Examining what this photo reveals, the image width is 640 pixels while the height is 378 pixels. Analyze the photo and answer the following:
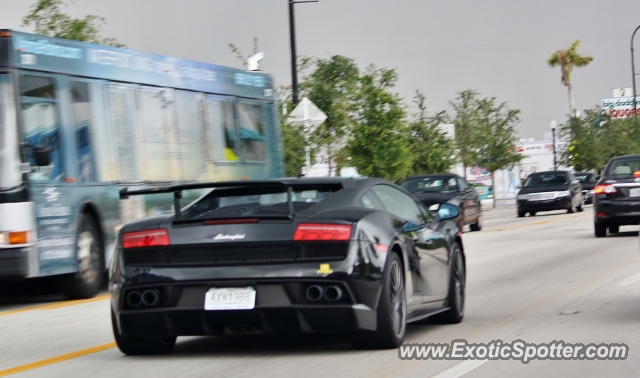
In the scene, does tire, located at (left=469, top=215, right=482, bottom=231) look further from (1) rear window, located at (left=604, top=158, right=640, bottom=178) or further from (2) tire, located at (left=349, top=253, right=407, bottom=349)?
(2) tire, located at (left=349, top=253, right=407, bottom=349)

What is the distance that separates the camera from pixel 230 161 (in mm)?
16750

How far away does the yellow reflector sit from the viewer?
1162 cm

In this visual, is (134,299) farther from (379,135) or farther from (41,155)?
(379,135)

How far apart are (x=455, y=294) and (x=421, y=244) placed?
3.34 ft

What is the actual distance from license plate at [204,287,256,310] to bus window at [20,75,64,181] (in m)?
5.61

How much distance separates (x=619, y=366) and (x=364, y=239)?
185 cm

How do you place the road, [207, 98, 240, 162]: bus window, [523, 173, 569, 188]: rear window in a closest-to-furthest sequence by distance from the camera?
the road → [207, 98, 240, 162]: bus window → [523, 173, 569, 188]: rear window

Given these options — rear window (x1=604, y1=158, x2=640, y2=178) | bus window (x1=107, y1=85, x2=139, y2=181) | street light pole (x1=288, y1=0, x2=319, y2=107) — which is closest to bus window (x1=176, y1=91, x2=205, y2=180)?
bus window (x1=107, y1=85, x2=139, y2=181)

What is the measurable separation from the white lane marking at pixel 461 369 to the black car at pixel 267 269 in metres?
0.58

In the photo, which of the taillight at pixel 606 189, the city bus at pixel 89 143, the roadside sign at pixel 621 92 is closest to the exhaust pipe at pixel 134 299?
the city bus at pixel 89 143

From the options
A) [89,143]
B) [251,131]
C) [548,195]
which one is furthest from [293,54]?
[89,143]

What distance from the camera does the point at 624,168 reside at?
70.5 feet

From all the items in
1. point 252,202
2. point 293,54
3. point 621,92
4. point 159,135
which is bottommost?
point 252,202

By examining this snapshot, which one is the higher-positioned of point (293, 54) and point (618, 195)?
point (293, 54)
